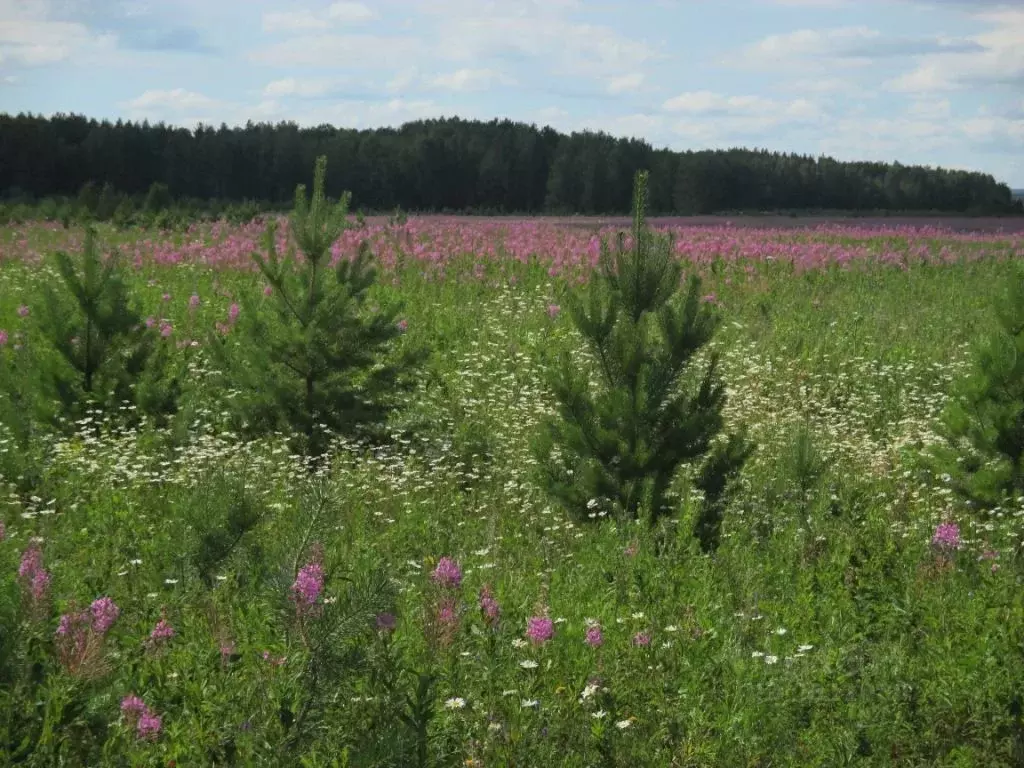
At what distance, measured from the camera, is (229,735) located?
3713 mm

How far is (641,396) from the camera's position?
22.7ft

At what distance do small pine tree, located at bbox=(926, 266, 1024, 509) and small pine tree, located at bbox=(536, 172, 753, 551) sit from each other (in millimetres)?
1762

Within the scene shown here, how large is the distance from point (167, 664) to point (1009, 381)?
5.70 metres

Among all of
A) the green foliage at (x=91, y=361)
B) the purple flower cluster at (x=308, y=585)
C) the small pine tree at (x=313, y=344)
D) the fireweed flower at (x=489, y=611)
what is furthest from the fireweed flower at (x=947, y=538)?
the green foliage at (x=91, y=361)

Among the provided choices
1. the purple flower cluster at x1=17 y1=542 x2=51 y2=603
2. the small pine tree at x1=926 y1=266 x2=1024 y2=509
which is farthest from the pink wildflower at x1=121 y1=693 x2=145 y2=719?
the small pine tree at x1=926 y1=266 x2=1024 y2=509

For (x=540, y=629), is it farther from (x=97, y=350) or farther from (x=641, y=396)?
(x=97, y=350)

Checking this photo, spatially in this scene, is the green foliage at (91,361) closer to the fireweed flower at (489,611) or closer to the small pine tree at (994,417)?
the fireweed flower at (489,611)

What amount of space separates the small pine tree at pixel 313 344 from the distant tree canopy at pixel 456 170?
133 ft

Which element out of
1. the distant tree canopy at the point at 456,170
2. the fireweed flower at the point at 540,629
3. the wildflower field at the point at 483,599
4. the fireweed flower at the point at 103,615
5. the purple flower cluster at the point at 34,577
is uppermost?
the distant tree canopy at the point at 456,170

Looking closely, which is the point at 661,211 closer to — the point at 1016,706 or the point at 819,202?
the point at 819,202

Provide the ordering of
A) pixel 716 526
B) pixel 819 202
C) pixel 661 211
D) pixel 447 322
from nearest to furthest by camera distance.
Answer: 1. pixel 716 526
2. pixel 447 322
3. pixel 661 211
4. pixel 819 202

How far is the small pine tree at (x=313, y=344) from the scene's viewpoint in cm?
923

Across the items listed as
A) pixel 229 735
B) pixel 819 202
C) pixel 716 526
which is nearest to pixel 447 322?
pixel 716 526

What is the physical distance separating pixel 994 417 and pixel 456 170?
55562 mm
